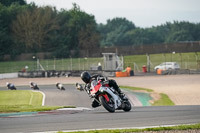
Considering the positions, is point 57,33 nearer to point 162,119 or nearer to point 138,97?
point 138,97

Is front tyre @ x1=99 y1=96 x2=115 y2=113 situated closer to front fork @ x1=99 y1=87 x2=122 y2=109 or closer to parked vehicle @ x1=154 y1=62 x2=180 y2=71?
front fork @ x1=99 y1=87 x2=122 y2=109

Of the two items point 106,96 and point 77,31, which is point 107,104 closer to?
point 106,96

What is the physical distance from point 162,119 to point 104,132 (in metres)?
2.53

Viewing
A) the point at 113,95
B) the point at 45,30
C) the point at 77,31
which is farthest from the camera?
the point at 77,31

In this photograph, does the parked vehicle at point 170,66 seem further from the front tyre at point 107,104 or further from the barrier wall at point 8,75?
the front tyre at point 107,104

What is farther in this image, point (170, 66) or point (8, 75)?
point (8, 75)

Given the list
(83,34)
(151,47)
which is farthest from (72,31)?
(151,47)

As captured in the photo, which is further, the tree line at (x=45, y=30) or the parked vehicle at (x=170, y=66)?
the tree line at (x=45, y=30)

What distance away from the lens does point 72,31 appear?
94.4 m

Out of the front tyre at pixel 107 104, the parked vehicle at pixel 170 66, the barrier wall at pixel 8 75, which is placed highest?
the parked vehicle at pixel 170 66

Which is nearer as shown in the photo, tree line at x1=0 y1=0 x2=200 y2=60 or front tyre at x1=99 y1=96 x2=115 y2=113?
front tyre at x1=99 y1=96 x2=115 y2=113

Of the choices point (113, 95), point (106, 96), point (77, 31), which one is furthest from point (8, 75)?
point (106, 96)

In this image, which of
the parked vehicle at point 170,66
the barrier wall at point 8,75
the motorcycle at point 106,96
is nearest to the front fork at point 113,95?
the motorcycle at point 106,96

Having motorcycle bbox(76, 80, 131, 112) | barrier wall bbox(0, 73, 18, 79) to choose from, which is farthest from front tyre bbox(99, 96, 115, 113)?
barrier wall bbox(0, 73, 18, 79)
